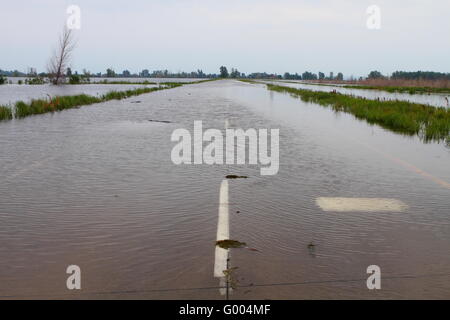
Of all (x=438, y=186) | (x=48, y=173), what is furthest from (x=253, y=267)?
(x=48, y=173)

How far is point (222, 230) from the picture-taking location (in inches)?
212

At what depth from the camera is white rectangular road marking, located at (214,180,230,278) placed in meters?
4.26

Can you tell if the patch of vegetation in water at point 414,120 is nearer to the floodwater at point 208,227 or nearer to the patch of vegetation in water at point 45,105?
the floodwater at point 208,227

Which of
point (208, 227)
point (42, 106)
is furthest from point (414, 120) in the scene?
point (42, 106)

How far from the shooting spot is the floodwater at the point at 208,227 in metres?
3.93

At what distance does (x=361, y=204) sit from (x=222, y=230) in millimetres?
2449

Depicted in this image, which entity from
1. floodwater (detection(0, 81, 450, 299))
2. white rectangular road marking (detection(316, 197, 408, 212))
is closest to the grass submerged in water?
floodwater (detection(0, 81, 450, 299))

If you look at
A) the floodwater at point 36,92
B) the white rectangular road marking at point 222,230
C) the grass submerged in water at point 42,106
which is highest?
the floodwater at point 36,92

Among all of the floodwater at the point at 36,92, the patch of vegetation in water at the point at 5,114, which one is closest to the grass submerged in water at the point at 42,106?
the patch of vegetation in water at the point at 5,114

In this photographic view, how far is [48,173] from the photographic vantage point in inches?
348

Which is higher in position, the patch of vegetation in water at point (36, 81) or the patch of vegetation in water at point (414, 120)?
the patch of vegetation in water at point (36, 81)

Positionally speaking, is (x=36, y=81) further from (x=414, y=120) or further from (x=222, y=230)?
(x=222, y=230)

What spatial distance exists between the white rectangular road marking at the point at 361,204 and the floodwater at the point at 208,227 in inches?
6.6

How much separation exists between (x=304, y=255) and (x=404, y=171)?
5701 millimetres
